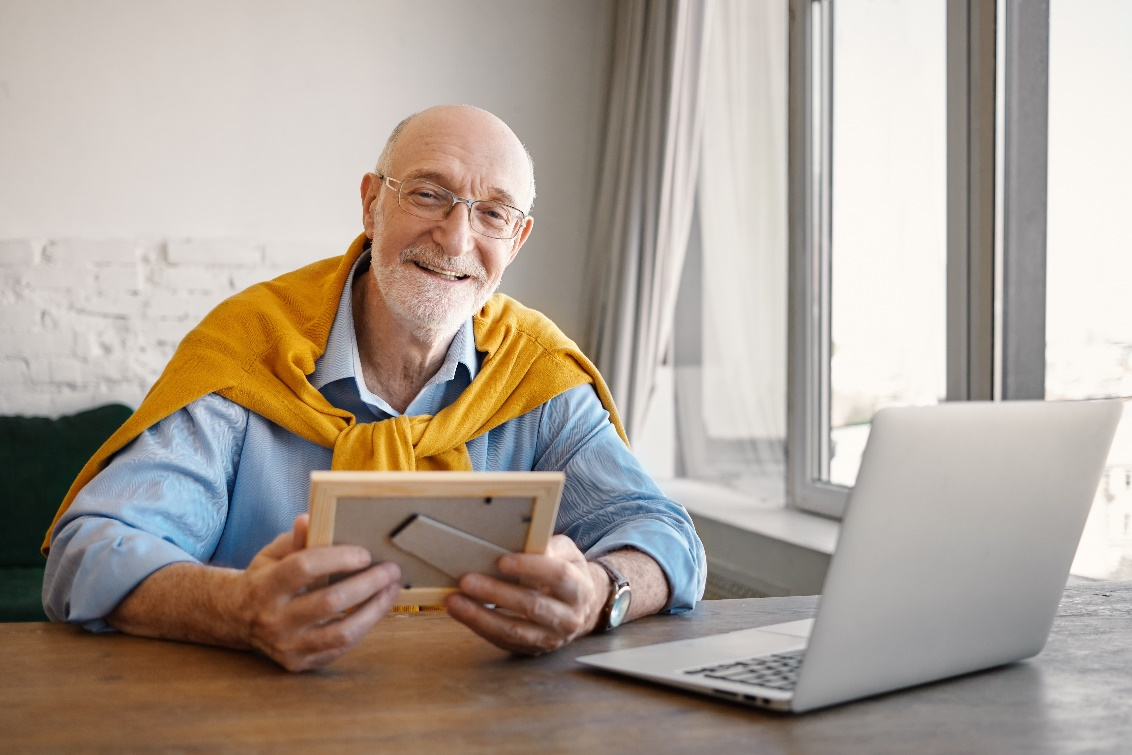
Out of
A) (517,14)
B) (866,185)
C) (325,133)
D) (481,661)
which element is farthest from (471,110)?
(517,14)

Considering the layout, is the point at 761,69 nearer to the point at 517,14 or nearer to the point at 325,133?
the point at 517,14

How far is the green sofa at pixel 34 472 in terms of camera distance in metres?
3.10

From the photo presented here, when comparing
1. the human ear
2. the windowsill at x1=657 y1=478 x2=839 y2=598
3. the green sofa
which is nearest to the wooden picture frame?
the human ear

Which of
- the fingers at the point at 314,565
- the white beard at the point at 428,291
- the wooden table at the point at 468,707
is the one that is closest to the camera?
the wooden table at the point at 468,707

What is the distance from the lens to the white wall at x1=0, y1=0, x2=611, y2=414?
3395 mm

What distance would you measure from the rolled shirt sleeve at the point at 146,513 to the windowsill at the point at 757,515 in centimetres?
145

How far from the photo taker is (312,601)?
95 centimetres

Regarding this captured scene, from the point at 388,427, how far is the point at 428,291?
9.0 inches

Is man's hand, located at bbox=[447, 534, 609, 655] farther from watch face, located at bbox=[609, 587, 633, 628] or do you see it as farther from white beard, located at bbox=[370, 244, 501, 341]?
white beard, located at bbox=[370, 244, 501, 341]

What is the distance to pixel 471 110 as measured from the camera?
1773 mm

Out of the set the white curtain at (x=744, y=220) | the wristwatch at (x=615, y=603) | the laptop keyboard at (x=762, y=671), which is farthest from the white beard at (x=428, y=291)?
the white curtain at (x=744, y=220)

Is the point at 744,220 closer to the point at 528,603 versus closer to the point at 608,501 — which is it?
the point at 608,501

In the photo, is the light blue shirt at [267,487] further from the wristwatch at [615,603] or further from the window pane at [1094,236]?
the window pane at [1094,236]

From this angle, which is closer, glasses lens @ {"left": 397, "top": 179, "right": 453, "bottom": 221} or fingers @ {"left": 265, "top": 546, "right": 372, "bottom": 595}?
fingers @ {"left": 265, "top": 546, "right": 372, "bottom": 595}
